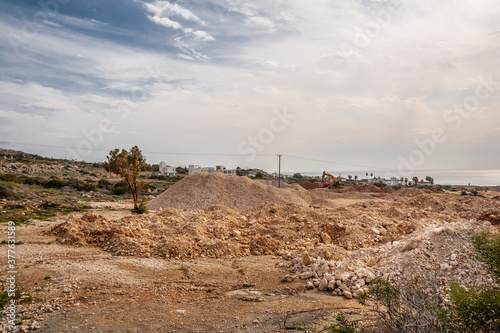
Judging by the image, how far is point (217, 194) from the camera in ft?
76.1

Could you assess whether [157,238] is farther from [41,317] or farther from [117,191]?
[117,191]

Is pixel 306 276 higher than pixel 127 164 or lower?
lower

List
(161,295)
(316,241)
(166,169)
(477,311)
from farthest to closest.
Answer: (166,169), (316,241), (161,295), (477,311)

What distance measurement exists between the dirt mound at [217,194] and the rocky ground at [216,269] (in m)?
8.47

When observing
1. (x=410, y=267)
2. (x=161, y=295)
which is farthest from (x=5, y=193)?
(x=410, y=267)

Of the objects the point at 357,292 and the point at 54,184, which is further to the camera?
the point at 54,184

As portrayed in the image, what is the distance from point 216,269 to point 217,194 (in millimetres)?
14546

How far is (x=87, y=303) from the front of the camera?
6113 mm

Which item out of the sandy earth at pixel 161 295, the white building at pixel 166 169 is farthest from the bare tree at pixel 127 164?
the white building at pixel 166 169

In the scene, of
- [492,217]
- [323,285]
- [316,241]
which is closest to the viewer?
[323,285]

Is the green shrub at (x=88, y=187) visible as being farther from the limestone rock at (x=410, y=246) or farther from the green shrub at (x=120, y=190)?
the limestone rock at (x=410, y=246)

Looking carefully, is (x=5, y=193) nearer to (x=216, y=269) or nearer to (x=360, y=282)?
(x=216, y=269)

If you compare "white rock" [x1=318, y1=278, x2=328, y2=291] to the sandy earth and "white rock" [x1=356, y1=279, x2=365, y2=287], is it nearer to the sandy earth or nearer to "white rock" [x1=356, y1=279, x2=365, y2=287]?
the sandy earth

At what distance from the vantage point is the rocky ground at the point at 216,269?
→ 5621mm
